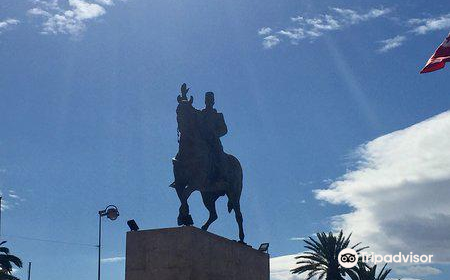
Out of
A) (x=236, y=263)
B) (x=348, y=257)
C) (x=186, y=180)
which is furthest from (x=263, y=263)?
(x=348, y=257)

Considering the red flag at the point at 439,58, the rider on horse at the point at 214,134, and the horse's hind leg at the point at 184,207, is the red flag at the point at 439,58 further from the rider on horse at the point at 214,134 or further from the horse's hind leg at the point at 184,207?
the horse's hind leg at the point at 184,207

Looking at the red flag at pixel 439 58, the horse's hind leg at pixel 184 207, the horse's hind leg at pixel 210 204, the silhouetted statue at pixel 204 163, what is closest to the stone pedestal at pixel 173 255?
the horse's hind leg at pixel 184 207

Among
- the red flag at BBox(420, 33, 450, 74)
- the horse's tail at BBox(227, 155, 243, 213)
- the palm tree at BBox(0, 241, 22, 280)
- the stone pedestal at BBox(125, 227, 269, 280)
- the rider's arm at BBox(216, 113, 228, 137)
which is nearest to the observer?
the stone pedestal at BBox(125, 227, 269, 280)

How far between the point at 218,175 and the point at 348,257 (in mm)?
31507

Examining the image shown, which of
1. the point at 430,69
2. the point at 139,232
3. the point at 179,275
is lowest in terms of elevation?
the point at 179,275

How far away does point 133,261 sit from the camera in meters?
14.1

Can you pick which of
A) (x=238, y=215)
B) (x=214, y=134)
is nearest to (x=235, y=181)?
(x=238, y=215)

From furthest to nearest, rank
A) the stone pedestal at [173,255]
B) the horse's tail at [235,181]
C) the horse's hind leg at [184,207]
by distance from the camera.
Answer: the horse's tail at [235,181] < the horse's hind leg at [184,207] < the stone pedestal at [173,255]

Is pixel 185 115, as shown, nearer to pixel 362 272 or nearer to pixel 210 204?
pixel 210 204

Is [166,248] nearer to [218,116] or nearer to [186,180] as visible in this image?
[186,180]

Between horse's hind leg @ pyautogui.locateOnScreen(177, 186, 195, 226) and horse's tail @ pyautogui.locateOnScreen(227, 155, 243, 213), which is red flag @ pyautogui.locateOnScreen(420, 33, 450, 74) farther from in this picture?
horse's hind leg @ pyautogui.locateOnScreen(177, 186, 195, 226)

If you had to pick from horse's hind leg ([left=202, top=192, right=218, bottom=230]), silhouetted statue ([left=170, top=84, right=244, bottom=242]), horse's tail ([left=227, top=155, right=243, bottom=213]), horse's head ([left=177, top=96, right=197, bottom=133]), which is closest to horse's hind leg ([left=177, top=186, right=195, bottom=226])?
silhouetted statue ([left=170, top=84, right=244, bottom=242])

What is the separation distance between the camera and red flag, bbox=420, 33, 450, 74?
1791cm

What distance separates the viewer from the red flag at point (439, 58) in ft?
58.7
